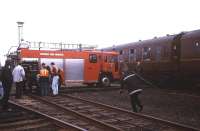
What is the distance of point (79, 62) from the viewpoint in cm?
2502

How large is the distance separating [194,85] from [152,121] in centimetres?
1356

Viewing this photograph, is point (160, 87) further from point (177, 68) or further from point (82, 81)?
point (82, 81)

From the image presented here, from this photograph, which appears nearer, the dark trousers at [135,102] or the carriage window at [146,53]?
the dark trousers at [135,102]

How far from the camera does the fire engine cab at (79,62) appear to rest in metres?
22.4

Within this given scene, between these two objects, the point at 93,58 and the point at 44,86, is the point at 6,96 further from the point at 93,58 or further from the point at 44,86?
the point at 93,58

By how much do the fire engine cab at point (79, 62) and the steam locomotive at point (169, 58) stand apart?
87.2 inches

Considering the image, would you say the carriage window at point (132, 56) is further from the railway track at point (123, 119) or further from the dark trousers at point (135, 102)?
the dark trousers at point (135, 102)

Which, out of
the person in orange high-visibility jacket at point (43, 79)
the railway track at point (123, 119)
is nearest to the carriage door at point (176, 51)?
the person in orange high-visibility jacket at point (43, 79)

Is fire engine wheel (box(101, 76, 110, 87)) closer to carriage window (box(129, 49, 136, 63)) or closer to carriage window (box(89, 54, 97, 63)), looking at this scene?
carriage window (box(89, 54, 97, 63))

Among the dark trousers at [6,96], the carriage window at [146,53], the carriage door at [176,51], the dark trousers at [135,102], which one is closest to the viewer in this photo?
the dark trousers at [135,102]

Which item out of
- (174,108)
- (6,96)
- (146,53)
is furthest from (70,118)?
(146,53)

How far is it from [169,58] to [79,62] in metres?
5.72

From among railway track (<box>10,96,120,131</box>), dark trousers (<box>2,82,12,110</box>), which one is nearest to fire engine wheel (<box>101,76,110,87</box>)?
railway track (<box>10,96,120,131</box>)

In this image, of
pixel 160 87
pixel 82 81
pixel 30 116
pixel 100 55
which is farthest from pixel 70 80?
pixel 30 116
